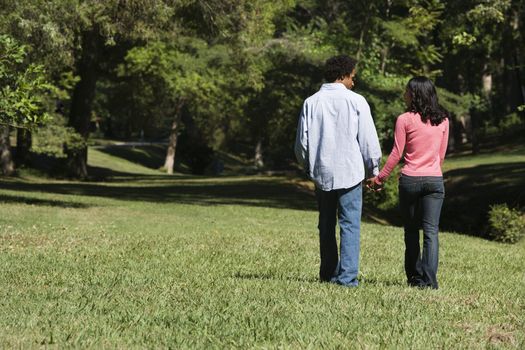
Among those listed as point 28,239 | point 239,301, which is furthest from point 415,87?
point 28,239

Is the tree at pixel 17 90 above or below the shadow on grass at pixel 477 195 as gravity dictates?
above

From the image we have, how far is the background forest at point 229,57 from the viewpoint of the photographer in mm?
19844

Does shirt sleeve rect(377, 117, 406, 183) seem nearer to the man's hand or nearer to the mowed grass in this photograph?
the man's hand

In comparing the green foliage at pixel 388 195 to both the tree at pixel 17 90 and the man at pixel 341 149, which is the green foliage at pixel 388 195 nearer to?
the tree at pixel 17 90

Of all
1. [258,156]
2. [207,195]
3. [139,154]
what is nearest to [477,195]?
[207,195]

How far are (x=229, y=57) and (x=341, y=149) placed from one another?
27.2m

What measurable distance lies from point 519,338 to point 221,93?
45.5 metres

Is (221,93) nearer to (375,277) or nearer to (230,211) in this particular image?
(230,211)

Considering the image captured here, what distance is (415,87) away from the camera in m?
8.30

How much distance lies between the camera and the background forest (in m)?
19.8

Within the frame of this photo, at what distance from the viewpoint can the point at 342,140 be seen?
7902 mm

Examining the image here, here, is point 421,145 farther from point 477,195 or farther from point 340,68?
point 477,195

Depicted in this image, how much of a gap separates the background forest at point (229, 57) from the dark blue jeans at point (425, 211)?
8.38m

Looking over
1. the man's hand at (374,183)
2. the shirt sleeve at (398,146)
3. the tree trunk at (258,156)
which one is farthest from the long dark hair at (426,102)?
the tree trunk at (258,156)
